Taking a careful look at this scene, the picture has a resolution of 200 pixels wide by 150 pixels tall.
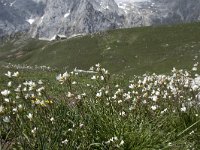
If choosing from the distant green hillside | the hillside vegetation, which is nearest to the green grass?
the hillside vegetation

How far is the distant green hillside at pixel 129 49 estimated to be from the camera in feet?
221

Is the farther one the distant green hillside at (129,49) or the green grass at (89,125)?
the distant green hillside at (129,49)

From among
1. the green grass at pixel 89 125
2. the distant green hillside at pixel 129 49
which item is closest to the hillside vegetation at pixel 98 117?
the green grass at pixel 89 125

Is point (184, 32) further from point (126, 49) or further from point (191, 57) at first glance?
point (191, 57)

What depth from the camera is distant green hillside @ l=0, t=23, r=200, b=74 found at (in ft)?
221

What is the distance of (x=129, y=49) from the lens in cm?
8381

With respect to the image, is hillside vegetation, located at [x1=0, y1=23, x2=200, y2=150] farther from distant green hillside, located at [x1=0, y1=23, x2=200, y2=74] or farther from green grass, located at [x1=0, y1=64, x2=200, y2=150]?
distant green hillside, located at [x1=0, y1=23, x2=200, y2=74]

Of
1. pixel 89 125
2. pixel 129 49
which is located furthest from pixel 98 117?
pixel 129 49

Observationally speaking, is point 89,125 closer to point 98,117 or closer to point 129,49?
point 98,117

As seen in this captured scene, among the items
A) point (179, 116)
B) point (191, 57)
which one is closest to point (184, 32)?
point (191, 57)

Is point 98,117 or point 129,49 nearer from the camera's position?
point 98,117

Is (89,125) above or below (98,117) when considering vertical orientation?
→ below

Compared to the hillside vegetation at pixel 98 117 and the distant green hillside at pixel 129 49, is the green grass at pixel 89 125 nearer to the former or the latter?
the hillside vegetation at pixel 98 117

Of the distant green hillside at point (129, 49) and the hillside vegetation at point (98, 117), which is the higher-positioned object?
the hillside vegetation at point (98, 117)
